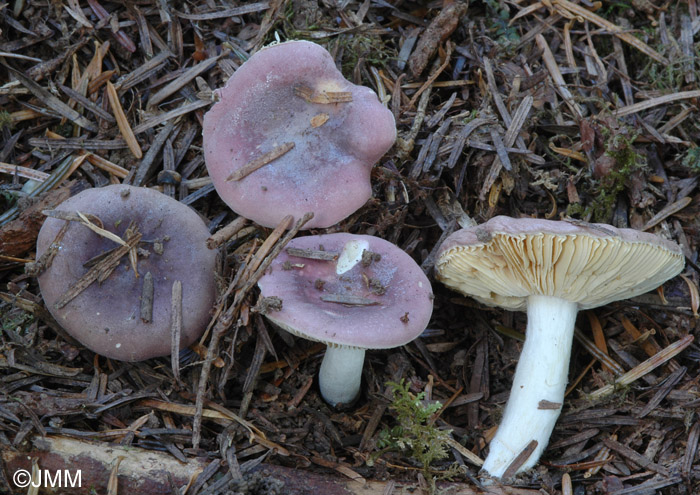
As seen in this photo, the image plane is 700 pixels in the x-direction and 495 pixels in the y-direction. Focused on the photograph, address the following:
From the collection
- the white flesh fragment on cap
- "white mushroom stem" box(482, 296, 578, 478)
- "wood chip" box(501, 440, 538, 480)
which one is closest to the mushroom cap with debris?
"white mushroom stem" box(482, 296, 578, 478)

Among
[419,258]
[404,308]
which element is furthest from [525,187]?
[404,308]

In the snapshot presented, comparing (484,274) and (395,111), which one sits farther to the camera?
(395,111)

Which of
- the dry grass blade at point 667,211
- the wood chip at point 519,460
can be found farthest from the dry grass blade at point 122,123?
the dry grass blade at point 667,211

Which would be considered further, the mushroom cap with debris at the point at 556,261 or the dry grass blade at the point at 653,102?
the dry grass blade at the point at 653,102

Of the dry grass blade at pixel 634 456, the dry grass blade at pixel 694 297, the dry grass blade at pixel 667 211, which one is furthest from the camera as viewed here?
the dry grass blade at pixel 667 211

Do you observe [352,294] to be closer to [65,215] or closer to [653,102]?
[65,215]

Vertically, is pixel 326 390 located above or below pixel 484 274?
below

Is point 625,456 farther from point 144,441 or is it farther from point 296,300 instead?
point 144,441

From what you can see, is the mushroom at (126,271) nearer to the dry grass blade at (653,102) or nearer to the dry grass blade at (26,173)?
the dry grass blade at (26,173)
